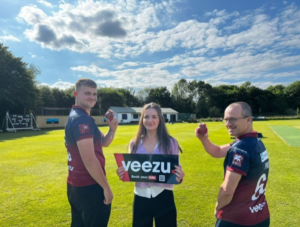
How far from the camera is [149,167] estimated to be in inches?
110

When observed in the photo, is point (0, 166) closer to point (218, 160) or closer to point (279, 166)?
point (218, 160)

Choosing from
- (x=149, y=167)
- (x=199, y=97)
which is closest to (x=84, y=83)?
(x=149, y=167)

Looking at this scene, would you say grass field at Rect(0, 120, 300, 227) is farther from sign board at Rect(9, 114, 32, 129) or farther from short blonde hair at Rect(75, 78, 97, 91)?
sign board at Rect(9, 114, 32, 129)

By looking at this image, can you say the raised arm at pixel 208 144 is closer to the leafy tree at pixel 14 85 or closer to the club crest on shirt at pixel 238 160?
the club crest on shirt at pixel 238 160

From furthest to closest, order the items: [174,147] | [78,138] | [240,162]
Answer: [174,147] < [78,138] < [240,162]

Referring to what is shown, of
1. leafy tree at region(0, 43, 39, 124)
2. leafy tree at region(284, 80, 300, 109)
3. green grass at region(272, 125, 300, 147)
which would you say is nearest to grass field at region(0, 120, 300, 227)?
green grass at region(272, 125, 300, 147)

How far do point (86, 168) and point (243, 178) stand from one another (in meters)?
1.79

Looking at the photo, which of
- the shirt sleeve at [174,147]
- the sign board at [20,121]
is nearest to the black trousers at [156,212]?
the shirt sleeve at [174,147]

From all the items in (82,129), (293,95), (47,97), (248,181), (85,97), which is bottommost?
(248,181)

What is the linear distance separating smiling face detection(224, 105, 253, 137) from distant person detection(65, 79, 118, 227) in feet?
5.32

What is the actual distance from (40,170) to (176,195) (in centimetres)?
600

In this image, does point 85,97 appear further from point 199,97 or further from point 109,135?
point 199,97

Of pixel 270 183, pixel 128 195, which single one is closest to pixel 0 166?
pixel 128 195

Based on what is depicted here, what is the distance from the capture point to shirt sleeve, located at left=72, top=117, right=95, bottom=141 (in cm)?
231
